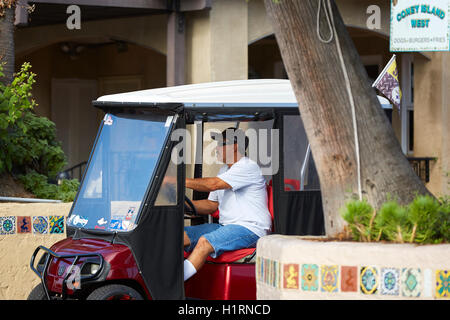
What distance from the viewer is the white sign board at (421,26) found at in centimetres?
607

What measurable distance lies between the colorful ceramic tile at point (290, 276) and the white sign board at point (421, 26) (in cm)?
229

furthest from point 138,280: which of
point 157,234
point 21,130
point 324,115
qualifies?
point 21,130

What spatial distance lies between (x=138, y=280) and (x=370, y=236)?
192 cm

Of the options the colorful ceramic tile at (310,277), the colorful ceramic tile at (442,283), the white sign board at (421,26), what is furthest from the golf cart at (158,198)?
the colorful ceramic tile at (442,283)

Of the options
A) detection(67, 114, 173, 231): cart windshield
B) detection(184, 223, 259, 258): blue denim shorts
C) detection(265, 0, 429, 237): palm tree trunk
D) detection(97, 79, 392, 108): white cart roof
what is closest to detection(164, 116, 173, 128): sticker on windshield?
detection(67, 114, 173, 231): cart windshield

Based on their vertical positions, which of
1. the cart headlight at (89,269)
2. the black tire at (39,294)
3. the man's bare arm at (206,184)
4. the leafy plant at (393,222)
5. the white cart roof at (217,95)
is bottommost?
the black tire at (39,294)

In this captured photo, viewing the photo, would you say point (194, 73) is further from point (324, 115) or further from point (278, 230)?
point (324, 115)

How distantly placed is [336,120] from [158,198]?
1704 mm

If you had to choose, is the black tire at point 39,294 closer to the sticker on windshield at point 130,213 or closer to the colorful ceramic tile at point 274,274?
the sticker on windshield at point 130,213

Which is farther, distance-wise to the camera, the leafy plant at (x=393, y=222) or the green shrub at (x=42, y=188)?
the green shrub at (x=42, y=188)

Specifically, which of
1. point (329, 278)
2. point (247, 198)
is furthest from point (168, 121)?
point (329, 278)

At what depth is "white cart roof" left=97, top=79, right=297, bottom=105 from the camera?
6297 millimetres

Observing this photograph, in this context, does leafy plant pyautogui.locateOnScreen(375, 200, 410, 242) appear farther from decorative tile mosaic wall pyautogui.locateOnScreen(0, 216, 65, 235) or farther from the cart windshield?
decorative tile mosaic wall pyautogui.locateOnScreen(0, 216, 65, 235)

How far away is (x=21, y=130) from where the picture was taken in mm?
9133
